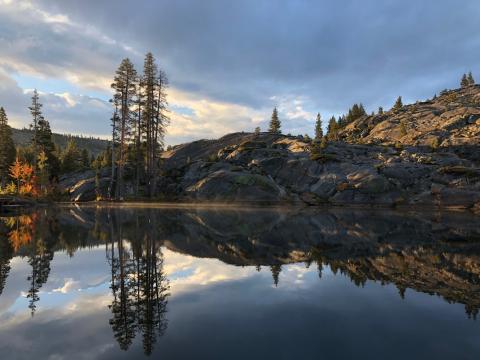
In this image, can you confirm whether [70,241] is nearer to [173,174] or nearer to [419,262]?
[419,262]

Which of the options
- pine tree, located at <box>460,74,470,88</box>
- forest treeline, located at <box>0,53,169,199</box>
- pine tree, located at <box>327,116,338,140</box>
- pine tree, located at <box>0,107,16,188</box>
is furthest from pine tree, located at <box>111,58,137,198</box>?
pine tree, located at <box>460,74,470,88</box>

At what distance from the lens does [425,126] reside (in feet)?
266

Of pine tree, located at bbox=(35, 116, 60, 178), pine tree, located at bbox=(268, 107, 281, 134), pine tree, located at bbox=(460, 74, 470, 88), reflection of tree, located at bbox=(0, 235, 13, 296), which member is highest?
pine tree, located at bbox=(460, 74, 470, 88)

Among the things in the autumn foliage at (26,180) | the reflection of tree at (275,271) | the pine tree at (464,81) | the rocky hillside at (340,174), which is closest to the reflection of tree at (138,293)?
the reflection of tree at (275,271)

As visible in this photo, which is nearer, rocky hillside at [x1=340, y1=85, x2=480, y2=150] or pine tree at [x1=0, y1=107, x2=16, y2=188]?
rocky hillside at [x1=340, y1=85, x2=480, y2=150]

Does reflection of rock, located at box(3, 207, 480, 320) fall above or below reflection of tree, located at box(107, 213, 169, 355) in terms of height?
below

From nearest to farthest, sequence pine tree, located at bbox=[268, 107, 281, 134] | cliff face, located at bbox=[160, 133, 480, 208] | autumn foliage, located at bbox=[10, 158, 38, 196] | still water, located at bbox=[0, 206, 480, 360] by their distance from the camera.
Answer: still water, located at bbox=[0, 206, 480, 360] < cliff face, located at bbox=[160, 133, 480, 208] < autumn foliage, located at bbox=[10, 158, 38, 196] < pine tree, located at bbox=[268, 107, 281, 134]

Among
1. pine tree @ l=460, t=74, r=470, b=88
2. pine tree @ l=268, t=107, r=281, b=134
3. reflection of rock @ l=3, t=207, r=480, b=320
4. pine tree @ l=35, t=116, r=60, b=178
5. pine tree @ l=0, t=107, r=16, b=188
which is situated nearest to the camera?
reflection of rock @ l=3, t=207, r=480, b=320

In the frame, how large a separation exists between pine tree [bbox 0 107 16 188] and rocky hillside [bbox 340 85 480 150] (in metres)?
75.0

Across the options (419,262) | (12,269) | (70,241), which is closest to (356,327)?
(419,262)

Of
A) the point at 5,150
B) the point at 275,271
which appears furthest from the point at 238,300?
the point at 5,150

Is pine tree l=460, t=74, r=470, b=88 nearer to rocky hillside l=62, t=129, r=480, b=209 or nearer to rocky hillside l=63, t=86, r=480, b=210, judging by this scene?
rocky hillside l=63, t=86, r=480, b=210

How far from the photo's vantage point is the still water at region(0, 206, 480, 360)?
5.59m

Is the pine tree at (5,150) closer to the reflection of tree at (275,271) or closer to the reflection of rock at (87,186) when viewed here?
the reflection of rock at (87,186)
